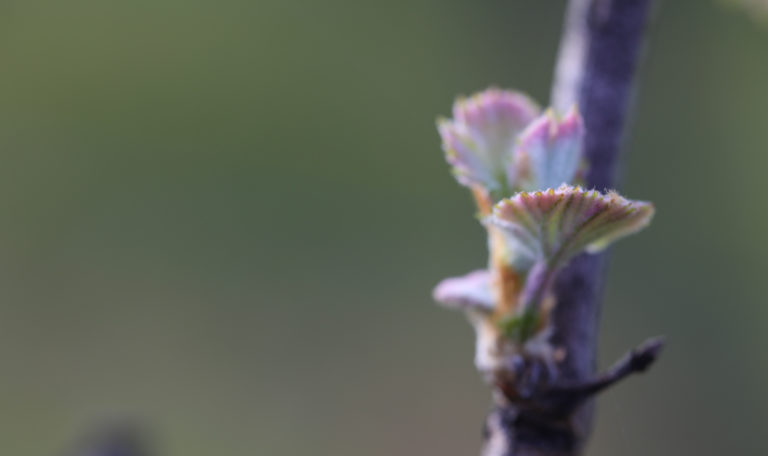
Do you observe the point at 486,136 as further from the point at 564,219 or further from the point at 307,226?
the point at 307,226

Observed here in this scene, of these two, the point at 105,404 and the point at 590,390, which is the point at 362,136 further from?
the point at 590,390

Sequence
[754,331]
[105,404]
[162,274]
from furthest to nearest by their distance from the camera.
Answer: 1. [754,331]
2. [162,274]
3. [105,404]

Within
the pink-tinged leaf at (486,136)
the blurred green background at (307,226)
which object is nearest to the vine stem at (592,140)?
the pink-tinged leaf at (486,136)

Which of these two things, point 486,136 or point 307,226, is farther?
point 307,226

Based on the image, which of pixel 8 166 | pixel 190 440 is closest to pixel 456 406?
pixel 190 440

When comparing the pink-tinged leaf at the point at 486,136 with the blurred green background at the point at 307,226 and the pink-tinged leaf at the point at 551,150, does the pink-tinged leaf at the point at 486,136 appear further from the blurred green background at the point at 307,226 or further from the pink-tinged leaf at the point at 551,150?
the blurred green background at the point at 307,226

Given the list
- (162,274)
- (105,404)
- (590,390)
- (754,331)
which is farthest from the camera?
(754,331)

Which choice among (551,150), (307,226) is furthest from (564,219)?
(307,226)
